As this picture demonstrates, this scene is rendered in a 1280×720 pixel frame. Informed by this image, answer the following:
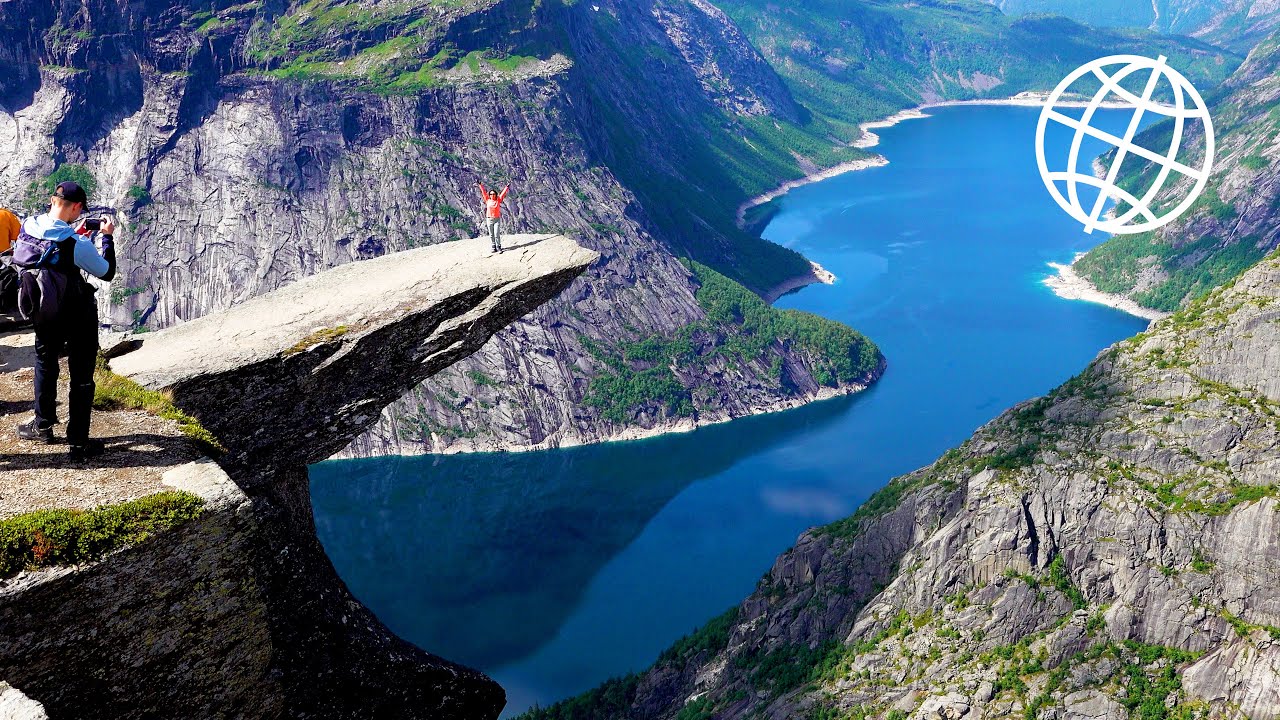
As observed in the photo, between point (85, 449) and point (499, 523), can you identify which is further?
point (499, 523)

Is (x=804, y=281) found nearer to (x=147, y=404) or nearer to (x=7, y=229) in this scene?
(x=147, y=404)

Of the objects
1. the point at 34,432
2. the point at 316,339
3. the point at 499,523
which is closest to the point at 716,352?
the point at 499,523

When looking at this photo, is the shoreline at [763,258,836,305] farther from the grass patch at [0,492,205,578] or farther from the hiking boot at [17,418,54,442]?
the grass patch at [0,492,205,578]

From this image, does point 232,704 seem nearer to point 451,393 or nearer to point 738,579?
point 738,579

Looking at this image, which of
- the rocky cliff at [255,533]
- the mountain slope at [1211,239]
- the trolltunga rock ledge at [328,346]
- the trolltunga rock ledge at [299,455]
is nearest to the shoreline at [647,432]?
the mountain slope at [1211,239]

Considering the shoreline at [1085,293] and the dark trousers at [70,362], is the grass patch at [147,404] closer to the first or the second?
the dark trousers at [70,362]

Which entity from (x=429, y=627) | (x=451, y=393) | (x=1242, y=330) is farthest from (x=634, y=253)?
(x=1242, y=330)
